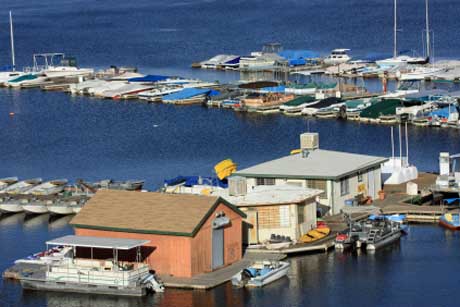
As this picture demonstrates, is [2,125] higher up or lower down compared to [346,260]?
higher up

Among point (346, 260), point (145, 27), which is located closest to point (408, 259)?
point (346, 260)

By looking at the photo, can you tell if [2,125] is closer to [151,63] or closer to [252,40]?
[151,63]

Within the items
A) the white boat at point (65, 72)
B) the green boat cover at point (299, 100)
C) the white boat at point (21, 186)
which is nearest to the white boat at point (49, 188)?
the white boat at point (21, 186)

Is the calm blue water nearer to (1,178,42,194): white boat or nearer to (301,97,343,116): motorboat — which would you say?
(301,97,343,116): motorboat

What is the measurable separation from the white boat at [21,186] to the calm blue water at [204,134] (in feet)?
9.39

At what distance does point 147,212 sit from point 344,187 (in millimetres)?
9621

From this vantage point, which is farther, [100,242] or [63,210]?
[63,210]

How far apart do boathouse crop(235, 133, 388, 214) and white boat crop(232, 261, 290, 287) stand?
19.4 ft

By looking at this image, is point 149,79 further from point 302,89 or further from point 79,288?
point 79,288

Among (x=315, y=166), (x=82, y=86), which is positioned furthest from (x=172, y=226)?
(x=82, y=86)

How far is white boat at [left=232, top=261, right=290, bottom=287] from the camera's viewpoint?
39594mm

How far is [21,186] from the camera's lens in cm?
5419

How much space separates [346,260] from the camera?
42469 mm

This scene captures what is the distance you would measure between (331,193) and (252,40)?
86643 mm
